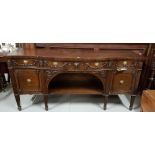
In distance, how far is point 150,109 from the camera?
993 mm

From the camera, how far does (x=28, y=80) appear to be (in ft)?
5.50

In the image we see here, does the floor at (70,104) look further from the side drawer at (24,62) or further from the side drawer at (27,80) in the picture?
the side drawer at (24,62)

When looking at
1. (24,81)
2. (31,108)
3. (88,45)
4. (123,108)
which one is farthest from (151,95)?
(31,108)

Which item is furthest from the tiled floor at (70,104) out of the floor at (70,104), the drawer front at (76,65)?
the drawer front at (76,65)

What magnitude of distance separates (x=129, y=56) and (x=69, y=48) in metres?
0.76

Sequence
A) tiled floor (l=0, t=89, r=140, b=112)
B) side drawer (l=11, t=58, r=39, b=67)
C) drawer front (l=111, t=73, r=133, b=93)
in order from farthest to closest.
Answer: tiled floor (l=0, t=89, r=140, b=112)
drawer front (l=111, t=73, r=133, b=93)
side drawer (l=11, t=58, r=39, b=67)

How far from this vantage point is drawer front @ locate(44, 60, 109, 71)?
5.15 feet

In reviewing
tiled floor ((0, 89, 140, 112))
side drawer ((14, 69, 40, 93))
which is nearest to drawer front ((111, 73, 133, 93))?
tiled floor ((0, 89, 140, 112))

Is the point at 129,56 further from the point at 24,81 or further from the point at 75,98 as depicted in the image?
the point at 24,81

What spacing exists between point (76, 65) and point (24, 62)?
54 centimetres

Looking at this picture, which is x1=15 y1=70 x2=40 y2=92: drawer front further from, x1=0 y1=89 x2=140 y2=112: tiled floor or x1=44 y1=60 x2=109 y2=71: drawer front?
x1=0 y1=89 x2=140 y2=112: tiled floor

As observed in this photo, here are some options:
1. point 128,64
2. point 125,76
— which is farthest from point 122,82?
point 128,64

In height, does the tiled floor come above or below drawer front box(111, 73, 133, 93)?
below

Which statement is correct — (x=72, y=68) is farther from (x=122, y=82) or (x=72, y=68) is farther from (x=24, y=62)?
(x=122, y=82)
